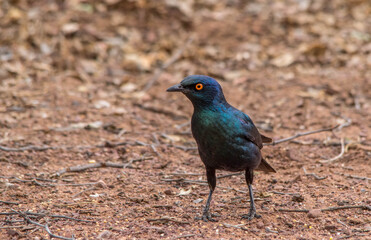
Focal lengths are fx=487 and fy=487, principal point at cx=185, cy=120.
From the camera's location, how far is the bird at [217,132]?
167 inches

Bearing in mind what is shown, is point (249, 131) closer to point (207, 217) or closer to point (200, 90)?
point (200, 90)

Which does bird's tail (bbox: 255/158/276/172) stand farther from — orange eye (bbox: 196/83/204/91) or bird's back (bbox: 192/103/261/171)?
orange eye (bbox: 196/83/204/91)

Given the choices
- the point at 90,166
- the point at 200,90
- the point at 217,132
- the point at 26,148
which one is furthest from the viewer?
the point at 26,148

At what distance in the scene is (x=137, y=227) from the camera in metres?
4.11

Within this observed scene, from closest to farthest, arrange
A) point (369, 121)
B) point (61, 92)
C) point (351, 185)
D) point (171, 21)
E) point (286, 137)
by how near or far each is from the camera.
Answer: point (351, 185), point (286, 137), point (369, 121), point (61, 92), point (171, 21)

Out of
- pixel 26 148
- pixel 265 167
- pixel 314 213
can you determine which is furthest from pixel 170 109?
pixel 314 213

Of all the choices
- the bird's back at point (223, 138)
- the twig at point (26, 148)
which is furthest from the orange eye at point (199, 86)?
the twig at point (26, 148)

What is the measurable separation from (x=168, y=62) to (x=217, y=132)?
556 cm

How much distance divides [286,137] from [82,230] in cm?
354

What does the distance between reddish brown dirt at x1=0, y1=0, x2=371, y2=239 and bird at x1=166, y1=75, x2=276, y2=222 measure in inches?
20.4

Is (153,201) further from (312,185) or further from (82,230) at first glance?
(312,185)

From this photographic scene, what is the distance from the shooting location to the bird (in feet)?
13.9

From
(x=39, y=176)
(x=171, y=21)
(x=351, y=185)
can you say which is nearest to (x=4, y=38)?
(x=171, y=21)

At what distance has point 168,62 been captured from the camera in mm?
9625
